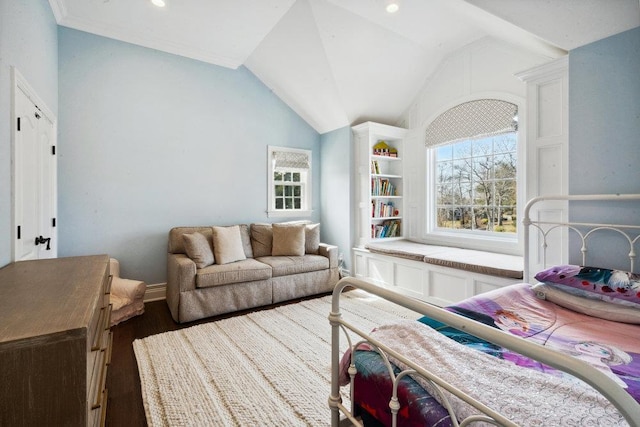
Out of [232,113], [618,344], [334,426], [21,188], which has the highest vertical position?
[232,113]

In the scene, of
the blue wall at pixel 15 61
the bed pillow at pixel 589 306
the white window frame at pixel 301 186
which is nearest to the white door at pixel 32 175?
the blue wall at pixel 15 61

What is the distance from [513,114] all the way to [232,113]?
342 centimetres

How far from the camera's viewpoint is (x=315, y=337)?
258 centimetres

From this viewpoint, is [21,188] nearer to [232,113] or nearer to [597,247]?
[232,113]

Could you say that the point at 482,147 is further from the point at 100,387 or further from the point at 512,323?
the point at 100,387

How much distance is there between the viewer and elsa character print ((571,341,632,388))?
1.12 meters

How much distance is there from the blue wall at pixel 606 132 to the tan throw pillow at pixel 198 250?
10.8ft

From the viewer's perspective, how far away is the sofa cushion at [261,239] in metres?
3.91

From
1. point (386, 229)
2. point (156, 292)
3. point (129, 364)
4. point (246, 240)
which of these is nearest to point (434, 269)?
Result: point (386, 229)

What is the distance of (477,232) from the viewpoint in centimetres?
365

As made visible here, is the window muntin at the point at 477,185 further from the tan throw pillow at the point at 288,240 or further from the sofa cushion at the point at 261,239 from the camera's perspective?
the sofa cushion at the point at 261,239

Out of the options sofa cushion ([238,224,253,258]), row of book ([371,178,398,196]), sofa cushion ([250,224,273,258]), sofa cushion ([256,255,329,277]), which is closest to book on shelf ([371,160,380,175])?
row of book ([371,178,398,196])

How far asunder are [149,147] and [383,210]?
10.3ft

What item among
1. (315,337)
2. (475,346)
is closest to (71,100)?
(315,337)
